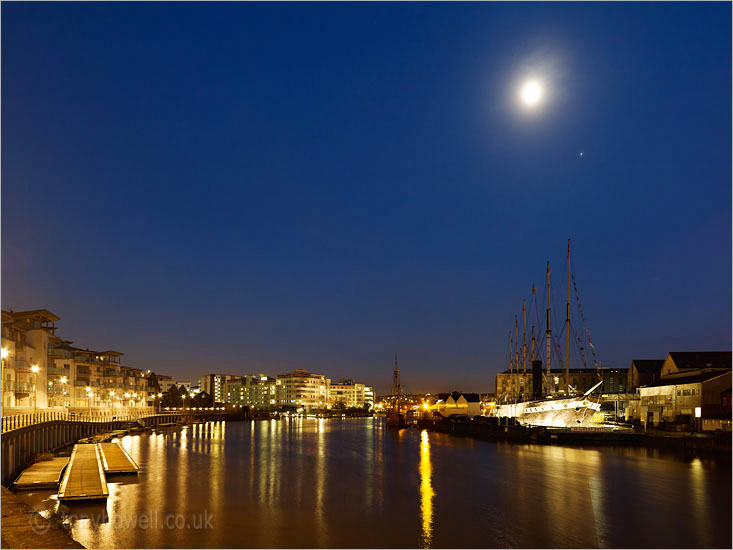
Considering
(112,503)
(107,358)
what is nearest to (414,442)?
(112,503)

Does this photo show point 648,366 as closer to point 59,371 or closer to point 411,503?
point 411,503

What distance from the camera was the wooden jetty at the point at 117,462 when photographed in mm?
46031

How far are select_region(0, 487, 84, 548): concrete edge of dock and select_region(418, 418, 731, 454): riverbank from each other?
6272cm

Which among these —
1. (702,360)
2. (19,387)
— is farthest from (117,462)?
(702,360)

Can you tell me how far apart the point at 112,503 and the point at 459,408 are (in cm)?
14123

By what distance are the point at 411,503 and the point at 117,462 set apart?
2670 cm

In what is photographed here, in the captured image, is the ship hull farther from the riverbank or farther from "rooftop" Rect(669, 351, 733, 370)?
"rooftop" Rect(669, 351, 733, 370)

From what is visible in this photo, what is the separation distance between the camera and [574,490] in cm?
4419

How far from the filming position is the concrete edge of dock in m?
16.8

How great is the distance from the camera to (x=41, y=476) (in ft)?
126

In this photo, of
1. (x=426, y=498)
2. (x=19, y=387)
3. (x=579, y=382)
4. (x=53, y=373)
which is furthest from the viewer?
(x=579, y=382)

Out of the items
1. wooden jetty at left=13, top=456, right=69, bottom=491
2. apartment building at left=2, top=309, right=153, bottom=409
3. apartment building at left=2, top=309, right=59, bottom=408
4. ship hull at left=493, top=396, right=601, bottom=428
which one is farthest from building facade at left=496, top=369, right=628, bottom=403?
wooden jetty at left=13, top=456, right=69, bottom=491

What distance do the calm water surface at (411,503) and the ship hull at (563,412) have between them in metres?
26.6

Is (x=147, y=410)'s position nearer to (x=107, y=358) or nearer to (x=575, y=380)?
(x=107, y=358)
